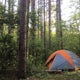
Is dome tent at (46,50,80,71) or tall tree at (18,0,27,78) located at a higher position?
tall tree at (18,0,27,78)

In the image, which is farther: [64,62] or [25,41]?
[64,62]

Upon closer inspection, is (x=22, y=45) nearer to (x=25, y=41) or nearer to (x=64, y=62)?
(x=25, y=41)

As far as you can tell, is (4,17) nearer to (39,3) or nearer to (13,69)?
(13,69)

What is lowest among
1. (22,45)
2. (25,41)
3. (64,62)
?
(64,62)

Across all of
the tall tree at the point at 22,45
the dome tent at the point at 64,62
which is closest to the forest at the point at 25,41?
the tall tree at the point at 22,45

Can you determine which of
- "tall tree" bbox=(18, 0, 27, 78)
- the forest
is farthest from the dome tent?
"tall tree" bbox=(18, 0, 27, 78)

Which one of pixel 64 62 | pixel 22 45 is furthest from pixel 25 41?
pixel 64 62

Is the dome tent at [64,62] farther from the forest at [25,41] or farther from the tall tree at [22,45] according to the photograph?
the tall tree at [22,45]

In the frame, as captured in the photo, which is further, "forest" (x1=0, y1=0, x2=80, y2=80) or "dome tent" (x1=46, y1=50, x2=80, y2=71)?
"dome tent" (x1=46, y1=50, x2=80, y2=71)

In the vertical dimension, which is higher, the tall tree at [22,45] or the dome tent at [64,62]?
the tall tree at [22,45]

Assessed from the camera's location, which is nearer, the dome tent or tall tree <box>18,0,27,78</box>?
tall tree <box>18,0,27,78</box>

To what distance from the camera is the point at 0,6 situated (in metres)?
11.8

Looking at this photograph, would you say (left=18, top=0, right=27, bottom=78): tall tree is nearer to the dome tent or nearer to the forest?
the forest

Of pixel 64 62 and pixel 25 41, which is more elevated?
pixel 25 41
